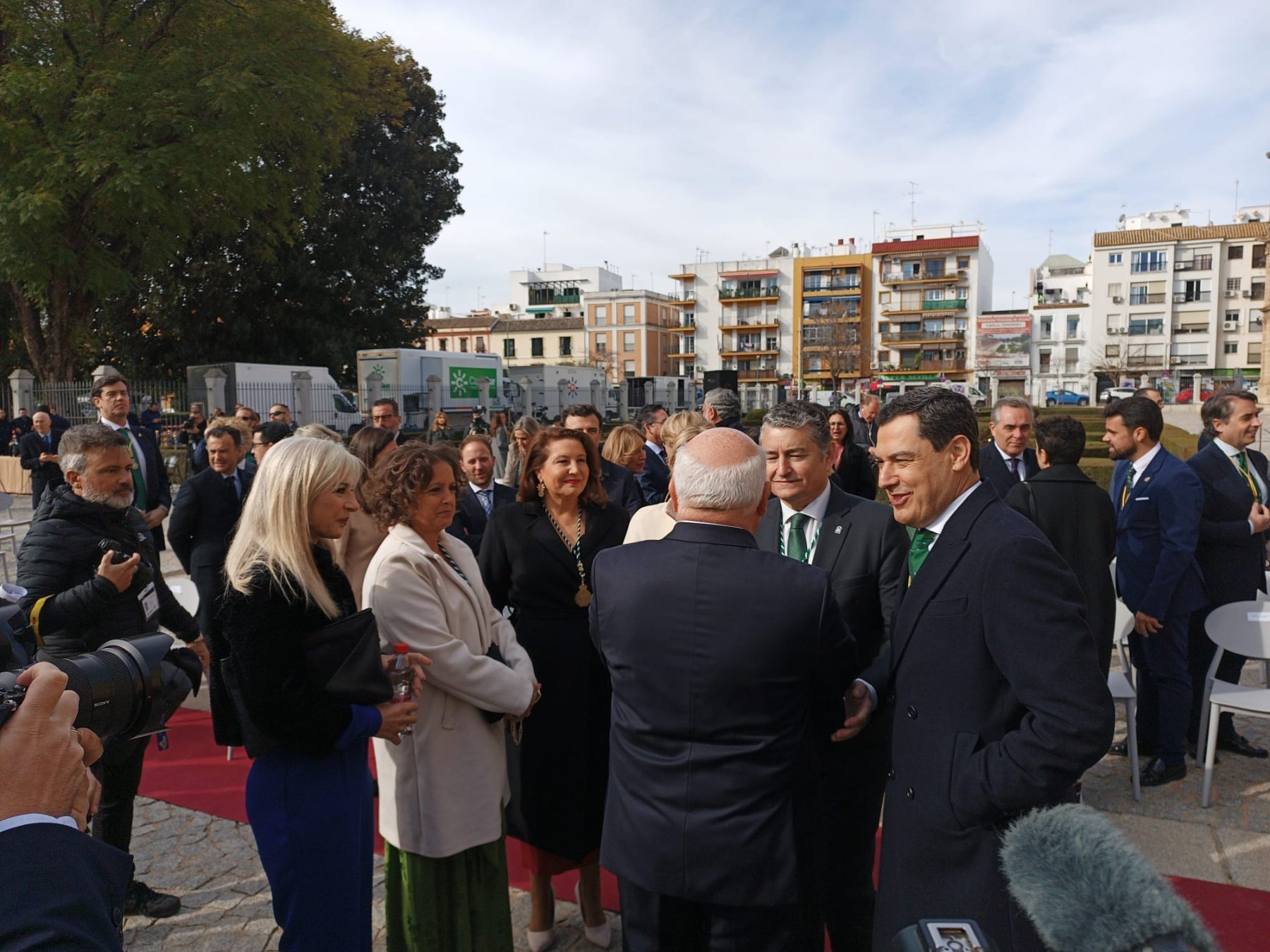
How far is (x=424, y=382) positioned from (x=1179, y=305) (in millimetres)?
64606

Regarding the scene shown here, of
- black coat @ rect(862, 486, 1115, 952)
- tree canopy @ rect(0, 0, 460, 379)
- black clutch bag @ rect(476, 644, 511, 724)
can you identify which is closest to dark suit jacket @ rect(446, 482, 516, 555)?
black clutch bag @ rect(476, 644, 511, 724)

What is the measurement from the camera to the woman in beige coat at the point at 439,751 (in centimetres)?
261

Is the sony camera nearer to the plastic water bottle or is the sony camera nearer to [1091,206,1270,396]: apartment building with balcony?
the plastic water bottle

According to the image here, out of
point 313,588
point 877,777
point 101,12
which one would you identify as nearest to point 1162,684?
point 877,777

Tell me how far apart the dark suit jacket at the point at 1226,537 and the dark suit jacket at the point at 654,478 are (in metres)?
3.36

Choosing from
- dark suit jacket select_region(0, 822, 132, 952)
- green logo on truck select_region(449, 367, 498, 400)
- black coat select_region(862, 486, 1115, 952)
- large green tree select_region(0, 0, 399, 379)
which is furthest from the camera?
green logo on truck select_region(449, 367, 498, 400)

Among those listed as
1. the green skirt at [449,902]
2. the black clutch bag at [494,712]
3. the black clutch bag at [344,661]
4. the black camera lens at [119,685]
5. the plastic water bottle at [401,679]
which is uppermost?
the black camera lens at [119,685]

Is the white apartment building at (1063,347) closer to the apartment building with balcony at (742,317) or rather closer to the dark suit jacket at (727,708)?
the apartment building with balcony at (742,317)

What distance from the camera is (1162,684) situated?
14.7 feet

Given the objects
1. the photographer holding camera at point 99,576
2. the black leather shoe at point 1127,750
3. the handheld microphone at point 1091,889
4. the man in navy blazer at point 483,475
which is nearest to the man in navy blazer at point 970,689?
the handheld microphone at point 1091,889

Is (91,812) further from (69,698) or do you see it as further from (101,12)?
(101,12)

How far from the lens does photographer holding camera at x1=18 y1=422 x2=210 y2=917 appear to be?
300cm

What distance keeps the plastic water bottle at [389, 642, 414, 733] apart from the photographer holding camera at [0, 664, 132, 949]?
111 centimetres

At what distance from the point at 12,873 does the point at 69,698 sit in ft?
0.92
